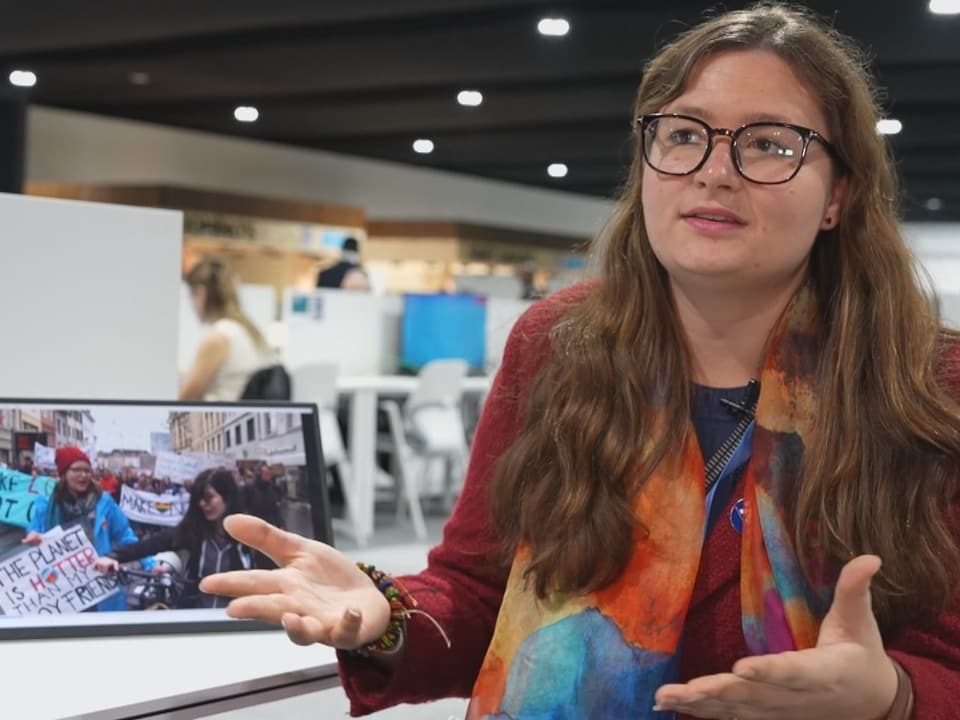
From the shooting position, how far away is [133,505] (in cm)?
145

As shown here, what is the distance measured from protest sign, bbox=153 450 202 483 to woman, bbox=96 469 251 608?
12 millimetres

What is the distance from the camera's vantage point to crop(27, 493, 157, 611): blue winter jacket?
1.41 metres

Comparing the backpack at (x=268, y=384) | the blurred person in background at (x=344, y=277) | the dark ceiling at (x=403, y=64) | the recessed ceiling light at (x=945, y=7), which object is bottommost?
A: the backpack at (x=268, y=384)

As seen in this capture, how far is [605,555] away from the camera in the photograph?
121 centimetres

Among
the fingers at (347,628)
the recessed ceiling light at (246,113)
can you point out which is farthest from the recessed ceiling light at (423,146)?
the fingers at (347,628)

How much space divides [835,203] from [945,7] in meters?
5.78

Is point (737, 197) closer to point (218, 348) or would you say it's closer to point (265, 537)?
point (265, 537)

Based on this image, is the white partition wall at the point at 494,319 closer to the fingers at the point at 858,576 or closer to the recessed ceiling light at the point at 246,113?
the recessed ceiling light at the point at 246,113

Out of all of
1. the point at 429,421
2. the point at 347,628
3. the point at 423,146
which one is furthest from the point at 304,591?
the point at 423,146

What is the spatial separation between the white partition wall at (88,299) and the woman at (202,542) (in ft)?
1.37

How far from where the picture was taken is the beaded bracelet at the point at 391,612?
1.19m

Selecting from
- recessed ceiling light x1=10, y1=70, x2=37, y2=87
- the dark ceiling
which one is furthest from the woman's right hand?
recessed ceiling light x1=10, y1=70, x2=37, y2=87

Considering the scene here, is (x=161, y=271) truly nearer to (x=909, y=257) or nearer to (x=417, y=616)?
(x=417, y=616)

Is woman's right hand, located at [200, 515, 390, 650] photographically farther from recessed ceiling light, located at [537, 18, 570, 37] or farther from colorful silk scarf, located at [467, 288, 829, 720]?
recessed ceiling light, located at [537, 18, 570, 37]
